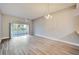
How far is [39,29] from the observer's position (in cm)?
255

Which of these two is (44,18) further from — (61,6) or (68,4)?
(68,4)

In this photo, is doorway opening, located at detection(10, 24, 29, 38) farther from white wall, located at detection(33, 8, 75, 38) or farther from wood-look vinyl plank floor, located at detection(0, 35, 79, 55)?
white wall, located at detection(33, 8, 75, 38)

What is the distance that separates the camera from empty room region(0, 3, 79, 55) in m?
2.14

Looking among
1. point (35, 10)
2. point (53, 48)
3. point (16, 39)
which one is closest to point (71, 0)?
point (35, 10)

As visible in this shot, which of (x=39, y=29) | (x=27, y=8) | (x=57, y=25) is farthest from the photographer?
(x=39, y=29)

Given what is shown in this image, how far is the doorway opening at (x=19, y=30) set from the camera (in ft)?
7.77

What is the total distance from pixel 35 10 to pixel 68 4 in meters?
0.81

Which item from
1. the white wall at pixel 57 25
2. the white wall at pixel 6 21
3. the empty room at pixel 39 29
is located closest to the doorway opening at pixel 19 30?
the empty room at pixel 39 29

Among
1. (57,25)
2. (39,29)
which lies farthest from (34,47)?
(57,25)

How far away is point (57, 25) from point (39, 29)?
1.68ft

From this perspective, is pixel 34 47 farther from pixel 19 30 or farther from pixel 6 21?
pixel 6 21

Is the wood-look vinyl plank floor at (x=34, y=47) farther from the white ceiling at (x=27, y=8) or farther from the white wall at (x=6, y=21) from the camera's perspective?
the white ceiling at (x=27, y=8)

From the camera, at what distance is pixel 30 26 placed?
248 centimetres

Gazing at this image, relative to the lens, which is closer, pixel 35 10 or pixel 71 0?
pixel 71 0
